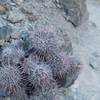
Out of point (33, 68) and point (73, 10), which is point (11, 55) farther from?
point (73, 10)

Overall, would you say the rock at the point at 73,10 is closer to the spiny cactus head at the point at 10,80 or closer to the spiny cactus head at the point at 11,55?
the spiny cactus head at the point at 11,55

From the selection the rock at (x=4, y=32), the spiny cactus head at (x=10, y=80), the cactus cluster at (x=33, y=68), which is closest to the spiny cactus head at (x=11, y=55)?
the cactus cluster at (x=33, y=68)

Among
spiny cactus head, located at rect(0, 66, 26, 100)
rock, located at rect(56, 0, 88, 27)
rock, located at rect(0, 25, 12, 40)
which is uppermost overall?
spiny cactus head, located at rect(0, 66, 26, 100)

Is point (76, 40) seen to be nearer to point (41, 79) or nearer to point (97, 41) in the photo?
point (97, 41)

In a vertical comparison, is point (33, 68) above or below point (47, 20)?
above

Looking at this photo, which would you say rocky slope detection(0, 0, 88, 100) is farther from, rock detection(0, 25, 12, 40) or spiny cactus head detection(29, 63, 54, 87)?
spiny cactus head detection(29, 63, 54, 87)

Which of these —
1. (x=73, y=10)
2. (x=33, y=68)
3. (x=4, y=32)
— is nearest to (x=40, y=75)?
(x=33, y=68)

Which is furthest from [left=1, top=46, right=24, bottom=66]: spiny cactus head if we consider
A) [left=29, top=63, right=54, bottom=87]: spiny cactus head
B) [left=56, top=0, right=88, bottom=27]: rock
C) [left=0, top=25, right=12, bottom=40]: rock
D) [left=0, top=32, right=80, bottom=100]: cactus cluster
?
[left=56, top=0, right=88, bottom=27]: rock

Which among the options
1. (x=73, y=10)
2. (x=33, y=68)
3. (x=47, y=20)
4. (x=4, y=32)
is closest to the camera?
(x=33, y=68)

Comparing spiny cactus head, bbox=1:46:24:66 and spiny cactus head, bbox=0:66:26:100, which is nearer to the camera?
spiny cactus head, bbox=0:66:26:100
